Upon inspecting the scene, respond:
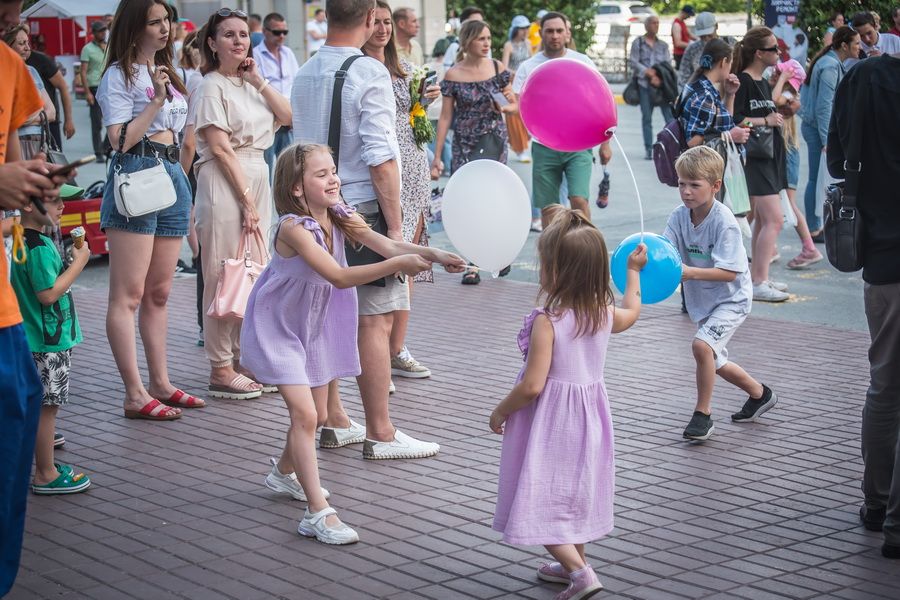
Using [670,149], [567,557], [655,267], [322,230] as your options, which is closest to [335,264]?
[322,230]

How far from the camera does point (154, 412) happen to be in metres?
6.53

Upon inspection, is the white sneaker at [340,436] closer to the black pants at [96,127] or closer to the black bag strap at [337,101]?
the black bag strap at [337,101]

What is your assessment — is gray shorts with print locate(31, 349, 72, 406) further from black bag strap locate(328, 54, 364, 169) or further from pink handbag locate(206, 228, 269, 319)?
black bag strap locate(328, 54, 364, 169)

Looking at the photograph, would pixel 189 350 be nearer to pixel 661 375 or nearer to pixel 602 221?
pixel 661 375

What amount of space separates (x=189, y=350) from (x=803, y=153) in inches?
524

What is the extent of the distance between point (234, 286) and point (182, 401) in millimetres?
729

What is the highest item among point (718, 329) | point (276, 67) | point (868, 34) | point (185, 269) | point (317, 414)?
point (868, 34)

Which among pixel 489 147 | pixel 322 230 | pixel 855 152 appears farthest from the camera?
pixel 489 147

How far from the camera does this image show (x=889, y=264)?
183 inches

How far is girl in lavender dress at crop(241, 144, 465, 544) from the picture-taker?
15.6 ft

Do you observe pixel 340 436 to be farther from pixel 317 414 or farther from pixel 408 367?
pixel 408 367

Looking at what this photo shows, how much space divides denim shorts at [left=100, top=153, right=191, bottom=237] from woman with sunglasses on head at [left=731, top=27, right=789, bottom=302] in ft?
15.5

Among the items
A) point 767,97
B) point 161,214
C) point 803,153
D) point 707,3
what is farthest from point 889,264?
point 707,3

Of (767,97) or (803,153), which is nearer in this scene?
(767,97)
